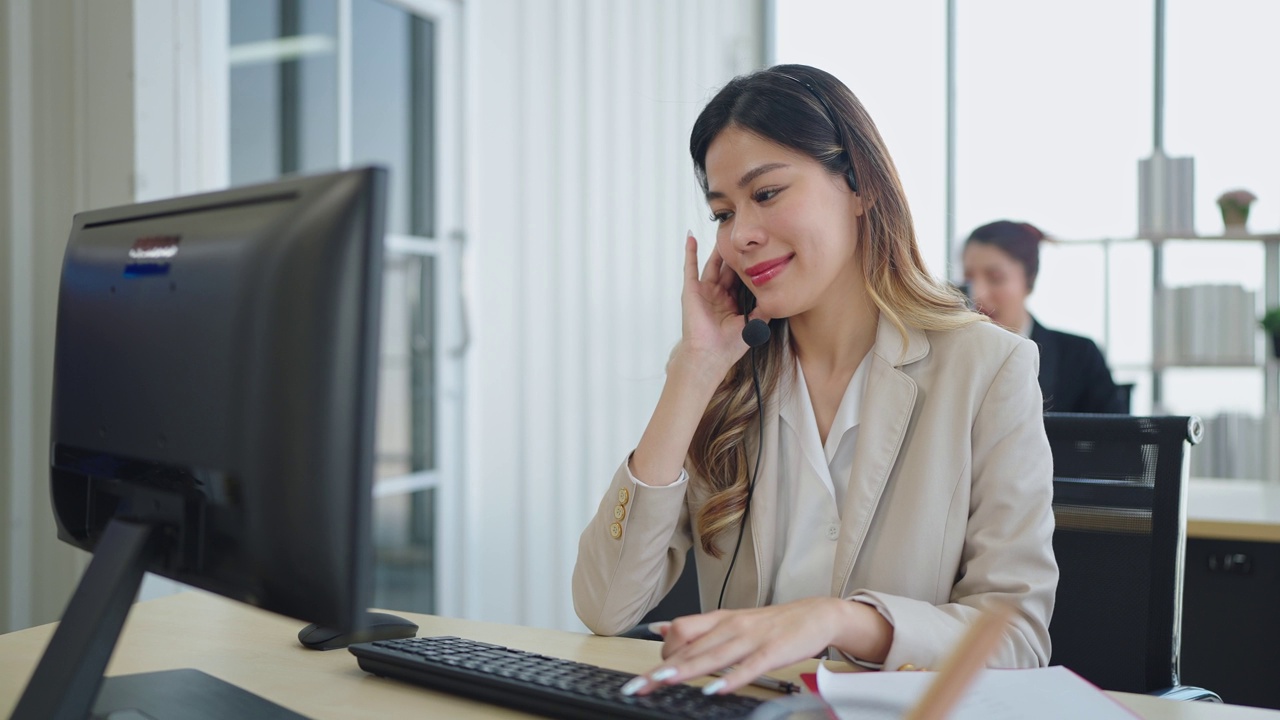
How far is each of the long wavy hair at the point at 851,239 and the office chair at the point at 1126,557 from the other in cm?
28

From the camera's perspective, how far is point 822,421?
156cm

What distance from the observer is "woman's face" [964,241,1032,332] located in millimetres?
3363

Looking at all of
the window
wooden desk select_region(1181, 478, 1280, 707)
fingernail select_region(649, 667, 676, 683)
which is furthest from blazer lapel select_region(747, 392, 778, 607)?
the window

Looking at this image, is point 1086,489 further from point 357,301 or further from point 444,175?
point 444,175

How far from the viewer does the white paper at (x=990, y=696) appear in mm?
855

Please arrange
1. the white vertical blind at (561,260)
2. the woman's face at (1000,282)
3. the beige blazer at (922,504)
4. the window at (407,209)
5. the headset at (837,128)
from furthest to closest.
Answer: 1. the white vertical blind at (561,260)
2. the woman's face at (1000,282)
3. the window at (407,209)
4. the headset at (837,128)
5. the beige blazer at (922,504)

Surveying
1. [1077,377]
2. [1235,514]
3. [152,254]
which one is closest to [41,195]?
[152,254]

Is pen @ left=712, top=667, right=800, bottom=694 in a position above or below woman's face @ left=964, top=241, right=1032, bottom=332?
below

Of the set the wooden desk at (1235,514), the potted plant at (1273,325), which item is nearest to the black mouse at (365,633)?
the wooden desk at (1235,514)

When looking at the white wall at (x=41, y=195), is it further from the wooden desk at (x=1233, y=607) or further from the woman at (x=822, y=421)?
the wooden desk at (x=1233, y=607)

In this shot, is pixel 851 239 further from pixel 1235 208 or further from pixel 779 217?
pixel 1235 208

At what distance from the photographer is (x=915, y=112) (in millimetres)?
4723

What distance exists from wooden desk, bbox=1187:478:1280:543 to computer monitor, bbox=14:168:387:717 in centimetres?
175

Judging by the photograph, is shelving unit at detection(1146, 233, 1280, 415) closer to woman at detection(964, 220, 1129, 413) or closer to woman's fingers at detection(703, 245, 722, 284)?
woman at detection(964, 220, 1129, 413)
